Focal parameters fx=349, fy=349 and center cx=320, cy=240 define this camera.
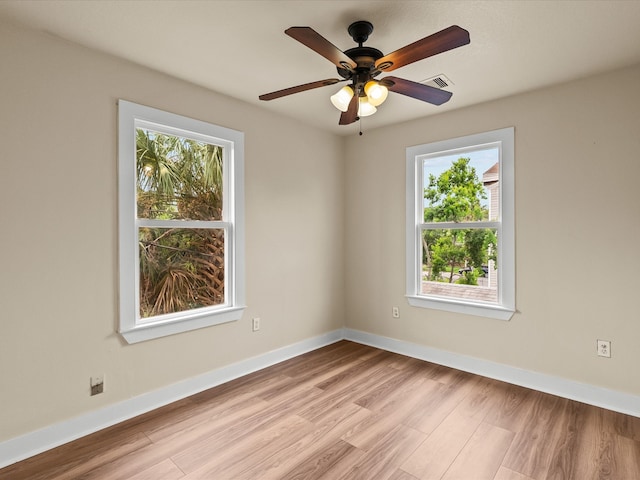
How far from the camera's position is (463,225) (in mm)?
3365

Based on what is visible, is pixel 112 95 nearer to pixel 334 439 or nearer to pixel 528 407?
pixel 334 439

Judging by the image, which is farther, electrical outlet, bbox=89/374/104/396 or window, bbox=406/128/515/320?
window, bbox=406/128/515/320

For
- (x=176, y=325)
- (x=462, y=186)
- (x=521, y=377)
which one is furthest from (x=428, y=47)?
(x=521, y=377)

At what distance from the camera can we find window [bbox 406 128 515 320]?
3.08 m

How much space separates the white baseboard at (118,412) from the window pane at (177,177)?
133cm

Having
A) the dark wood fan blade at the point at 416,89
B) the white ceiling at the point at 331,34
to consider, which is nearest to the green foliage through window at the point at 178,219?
the white ceiling at the point at 331,34

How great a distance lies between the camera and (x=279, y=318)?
355 centimetres

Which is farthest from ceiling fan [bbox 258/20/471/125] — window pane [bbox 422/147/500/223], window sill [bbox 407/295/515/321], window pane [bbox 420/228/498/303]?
window sill [bbox 407/295/515/321]

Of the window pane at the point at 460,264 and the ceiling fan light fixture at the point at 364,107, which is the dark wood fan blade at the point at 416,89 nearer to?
the ceiling fan light fixture at the point at 364,107

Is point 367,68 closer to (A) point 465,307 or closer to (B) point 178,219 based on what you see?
(B) point 178,219

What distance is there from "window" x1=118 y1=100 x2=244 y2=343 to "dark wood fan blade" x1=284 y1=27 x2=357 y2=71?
1454 mm

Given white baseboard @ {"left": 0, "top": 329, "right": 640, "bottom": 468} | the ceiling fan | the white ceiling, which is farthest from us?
white baseboard @ {"left": 0, "top": 329, "right": 640, "bottom": 468}

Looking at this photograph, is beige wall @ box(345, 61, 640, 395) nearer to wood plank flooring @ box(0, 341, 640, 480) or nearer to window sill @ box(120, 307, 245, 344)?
wood plank flooring @ box(0, 341, 640, 480)

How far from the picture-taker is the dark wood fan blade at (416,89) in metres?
2.03
